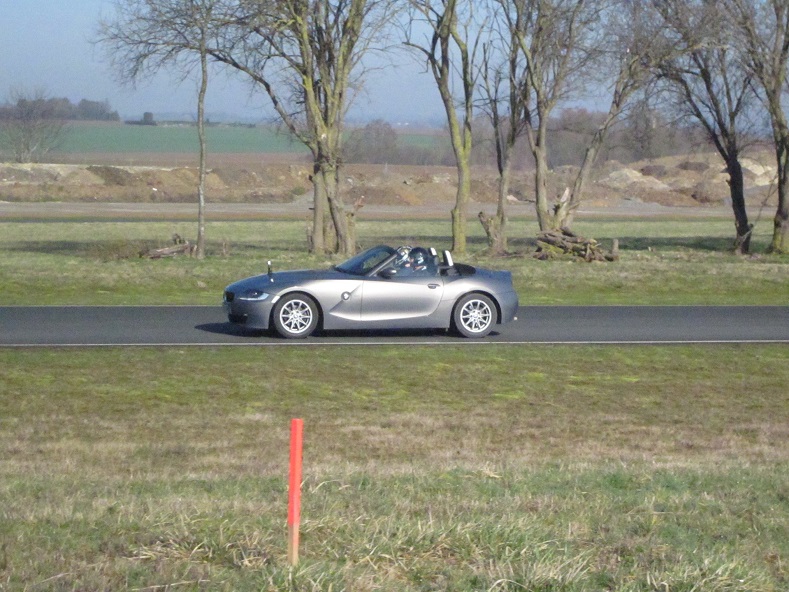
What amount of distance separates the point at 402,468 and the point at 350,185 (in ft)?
274

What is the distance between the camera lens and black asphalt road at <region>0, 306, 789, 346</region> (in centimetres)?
1523

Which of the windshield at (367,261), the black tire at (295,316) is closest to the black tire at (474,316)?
the windshield at (367,261)

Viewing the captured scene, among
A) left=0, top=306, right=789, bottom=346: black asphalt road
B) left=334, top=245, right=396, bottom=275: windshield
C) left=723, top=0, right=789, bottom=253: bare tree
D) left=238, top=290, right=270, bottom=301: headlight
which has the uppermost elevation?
left=723, top=0, right=789, bottom=253: bare tree

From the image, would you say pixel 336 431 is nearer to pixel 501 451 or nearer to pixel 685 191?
pixel 501 451

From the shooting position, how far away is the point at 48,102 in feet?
345

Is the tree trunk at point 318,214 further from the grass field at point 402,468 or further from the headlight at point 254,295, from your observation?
the headlight at point 254,295

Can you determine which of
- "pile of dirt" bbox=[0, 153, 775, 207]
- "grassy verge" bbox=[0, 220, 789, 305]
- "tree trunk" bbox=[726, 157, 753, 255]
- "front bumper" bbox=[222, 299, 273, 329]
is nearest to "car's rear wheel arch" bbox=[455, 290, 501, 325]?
"front bumper" bbox=[222, 299, 273, 329]

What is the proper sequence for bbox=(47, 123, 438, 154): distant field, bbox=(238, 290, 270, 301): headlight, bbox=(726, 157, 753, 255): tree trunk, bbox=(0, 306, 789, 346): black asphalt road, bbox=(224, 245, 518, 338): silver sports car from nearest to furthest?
bbox=(238, 290, 270, 301): headlight < bbox=(224, 245, 518, 338): silver sports car < bbox=(0, 306, 789, 346): black asphalt road < bbox=(726, 157, 753, 255): tree trunk < bbox=(47, 123, 438, 154): distant field

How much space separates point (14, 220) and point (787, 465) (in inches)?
1934

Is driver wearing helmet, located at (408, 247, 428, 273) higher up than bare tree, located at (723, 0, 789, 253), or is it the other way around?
bare tree, located at (723, 0, 789, 253)

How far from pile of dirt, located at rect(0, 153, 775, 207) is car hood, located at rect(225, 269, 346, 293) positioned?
60703 mm

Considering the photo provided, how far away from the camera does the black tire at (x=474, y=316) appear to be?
50.7ft

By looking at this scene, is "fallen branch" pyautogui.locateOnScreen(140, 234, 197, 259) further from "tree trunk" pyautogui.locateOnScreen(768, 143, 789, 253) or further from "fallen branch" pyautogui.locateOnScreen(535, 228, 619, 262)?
"tree trunk" pyautogui.locateOnScreen(768, 143, 789, 253)

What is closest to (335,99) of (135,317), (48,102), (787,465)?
(135,317)
